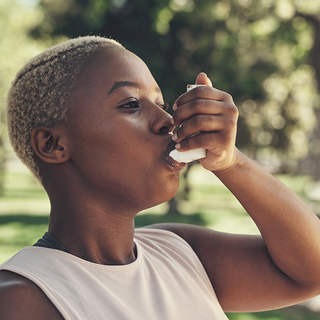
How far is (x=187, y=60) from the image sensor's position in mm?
11398

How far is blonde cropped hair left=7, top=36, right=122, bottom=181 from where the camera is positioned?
161 cm

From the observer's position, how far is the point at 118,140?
60.6 inches

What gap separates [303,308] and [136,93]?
4.83m

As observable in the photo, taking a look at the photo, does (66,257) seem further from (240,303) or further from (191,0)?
(191,0)

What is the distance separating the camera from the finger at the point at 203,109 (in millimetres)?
1395

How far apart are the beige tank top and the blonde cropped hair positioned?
0.49m

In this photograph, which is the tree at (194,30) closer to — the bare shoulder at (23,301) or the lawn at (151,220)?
the lawn at (151,220)

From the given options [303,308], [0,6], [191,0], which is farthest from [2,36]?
[303,308]

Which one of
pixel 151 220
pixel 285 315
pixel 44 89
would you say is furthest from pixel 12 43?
pixel 44 89

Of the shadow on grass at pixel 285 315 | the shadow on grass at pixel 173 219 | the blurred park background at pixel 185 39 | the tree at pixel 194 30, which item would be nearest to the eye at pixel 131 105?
the shadow on grass at pixel 285 315

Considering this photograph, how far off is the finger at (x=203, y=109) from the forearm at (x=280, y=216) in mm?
416

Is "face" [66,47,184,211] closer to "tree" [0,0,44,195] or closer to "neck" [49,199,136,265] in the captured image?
"neck" [49,199,136,265]

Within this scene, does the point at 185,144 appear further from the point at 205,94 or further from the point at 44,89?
the point at 44,89

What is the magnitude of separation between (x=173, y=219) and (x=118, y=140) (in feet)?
34.7
